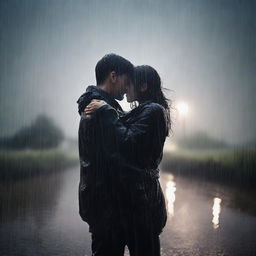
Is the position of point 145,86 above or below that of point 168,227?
above

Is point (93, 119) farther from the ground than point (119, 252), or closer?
farther from the ground

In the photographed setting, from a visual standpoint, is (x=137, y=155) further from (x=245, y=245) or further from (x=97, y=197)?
(x=245, y=245)

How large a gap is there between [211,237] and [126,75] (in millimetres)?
4367

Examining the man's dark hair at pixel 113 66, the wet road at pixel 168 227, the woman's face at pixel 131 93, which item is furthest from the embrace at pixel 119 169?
the wet road at pixel 168 227

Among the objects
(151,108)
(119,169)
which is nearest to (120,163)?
(119,169)

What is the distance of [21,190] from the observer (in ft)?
38.5

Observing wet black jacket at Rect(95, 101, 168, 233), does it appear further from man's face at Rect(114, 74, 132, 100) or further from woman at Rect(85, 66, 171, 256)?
man's face at Rect(114, 74, 132, 100)

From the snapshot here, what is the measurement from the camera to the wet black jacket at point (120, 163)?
2041 mm

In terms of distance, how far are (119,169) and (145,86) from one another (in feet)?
2.16

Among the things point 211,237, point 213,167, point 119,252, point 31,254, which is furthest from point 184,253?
point 213,167

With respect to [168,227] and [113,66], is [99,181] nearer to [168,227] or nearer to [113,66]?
[113,66]

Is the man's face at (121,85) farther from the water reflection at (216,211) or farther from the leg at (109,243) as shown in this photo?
the water reflection at (216,211)

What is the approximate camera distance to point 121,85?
89.8 inches

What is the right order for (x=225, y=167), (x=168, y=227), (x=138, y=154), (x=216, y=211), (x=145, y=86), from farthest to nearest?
(x=225, y=167) < (x=216, y=211) < (x=168, y=227) < (x=145, y=86) < (x=138, y=154)
